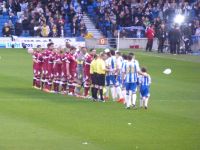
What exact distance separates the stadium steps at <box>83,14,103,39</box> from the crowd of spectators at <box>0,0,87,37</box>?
98 cm

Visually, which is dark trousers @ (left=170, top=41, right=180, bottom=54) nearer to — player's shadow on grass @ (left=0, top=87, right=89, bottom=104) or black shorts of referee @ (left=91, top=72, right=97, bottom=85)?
player's shadow on grass @ (left=0, top=87, right=89, bottom=104)

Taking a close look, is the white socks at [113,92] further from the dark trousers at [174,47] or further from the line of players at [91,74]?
the dark trousers at [174,47]

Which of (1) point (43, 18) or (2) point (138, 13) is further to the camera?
(2) point (138, 13)

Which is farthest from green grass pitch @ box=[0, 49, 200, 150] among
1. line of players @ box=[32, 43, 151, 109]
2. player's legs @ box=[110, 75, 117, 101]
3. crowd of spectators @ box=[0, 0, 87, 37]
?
crowd of spectators @ box=[0, 0, 87, 37]

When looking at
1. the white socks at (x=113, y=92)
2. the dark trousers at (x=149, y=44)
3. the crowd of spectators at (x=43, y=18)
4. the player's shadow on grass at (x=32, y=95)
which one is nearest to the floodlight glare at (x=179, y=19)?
the dark trousers at (x=149, y=44)

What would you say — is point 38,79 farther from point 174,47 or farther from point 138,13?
point 138,13

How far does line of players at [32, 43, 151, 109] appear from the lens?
30938 mm

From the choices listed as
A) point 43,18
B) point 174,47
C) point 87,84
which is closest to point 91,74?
point 87,84

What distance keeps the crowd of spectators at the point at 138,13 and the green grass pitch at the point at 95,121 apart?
2251 cm

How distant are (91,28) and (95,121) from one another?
39138 millimetres

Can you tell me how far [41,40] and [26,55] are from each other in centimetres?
458

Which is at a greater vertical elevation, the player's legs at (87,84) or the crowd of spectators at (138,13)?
the crowd of spectators at (138,13)

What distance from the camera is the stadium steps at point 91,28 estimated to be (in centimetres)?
6544

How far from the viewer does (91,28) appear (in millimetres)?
66312
